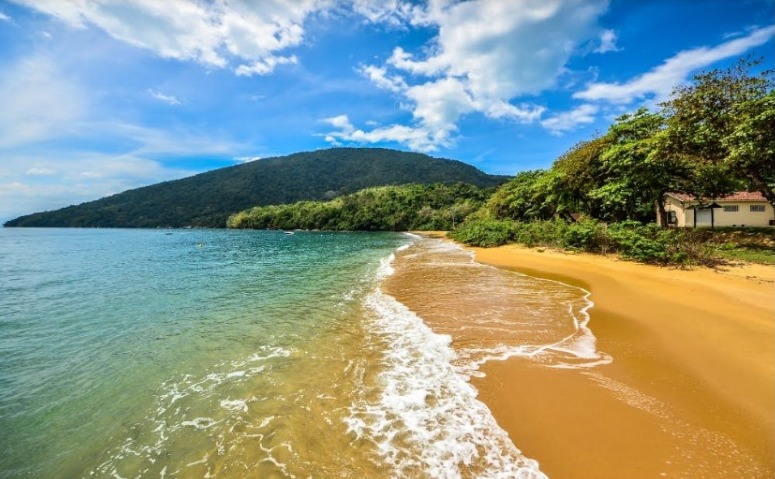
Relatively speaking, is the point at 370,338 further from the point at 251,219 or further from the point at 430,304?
Answer: the point at 251,219

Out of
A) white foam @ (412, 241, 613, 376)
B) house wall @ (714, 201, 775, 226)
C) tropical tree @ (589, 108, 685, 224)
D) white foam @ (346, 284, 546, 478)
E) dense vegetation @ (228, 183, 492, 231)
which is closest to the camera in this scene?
white foam @ (346, 284, 546, 478)

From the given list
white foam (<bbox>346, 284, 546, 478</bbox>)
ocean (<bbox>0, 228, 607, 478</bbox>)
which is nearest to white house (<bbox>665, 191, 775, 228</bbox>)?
ocean (<bbox>0, 228, 607, 478</bbox>)

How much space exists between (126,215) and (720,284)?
19699 cm

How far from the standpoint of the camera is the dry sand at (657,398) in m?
4.05

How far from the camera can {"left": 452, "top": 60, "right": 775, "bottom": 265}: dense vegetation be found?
15773mm

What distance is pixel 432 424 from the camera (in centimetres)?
511

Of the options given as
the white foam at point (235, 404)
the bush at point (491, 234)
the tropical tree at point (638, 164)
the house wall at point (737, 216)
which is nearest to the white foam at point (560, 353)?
the white foam at point (235, 404)

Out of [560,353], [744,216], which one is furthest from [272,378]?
[744,216]

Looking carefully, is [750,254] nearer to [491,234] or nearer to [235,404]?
[491,234]

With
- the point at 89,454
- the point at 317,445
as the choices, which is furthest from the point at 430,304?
the point at 89,454

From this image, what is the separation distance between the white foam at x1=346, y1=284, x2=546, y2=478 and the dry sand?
338 millimetres

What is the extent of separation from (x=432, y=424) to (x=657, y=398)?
3833 mm

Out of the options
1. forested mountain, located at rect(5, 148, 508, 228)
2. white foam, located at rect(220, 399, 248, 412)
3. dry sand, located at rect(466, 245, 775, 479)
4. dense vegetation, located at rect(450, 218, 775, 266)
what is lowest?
white foam, located at rect(220, 399, 248, 412)

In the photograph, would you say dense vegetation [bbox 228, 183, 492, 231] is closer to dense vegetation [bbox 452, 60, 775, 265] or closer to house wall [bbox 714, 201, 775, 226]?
house wall [bbox 714, 201, 775, 226]
